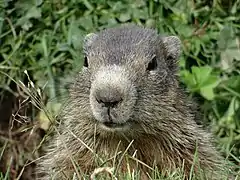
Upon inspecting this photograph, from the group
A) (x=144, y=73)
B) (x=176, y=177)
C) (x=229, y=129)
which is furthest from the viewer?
(x=229, y=129)

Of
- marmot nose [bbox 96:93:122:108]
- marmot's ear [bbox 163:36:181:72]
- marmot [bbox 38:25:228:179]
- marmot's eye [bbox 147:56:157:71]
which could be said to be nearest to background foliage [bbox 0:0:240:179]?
marmot's ear [bbox 163:36:181:72]

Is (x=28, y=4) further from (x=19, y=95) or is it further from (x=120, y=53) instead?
(x=120, y=53)

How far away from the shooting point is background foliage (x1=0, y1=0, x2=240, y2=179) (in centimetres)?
680

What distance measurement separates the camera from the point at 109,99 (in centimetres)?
473

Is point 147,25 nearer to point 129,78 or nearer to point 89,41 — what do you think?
point 89,41

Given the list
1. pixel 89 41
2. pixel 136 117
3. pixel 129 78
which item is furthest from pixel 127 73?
pixel 89 41

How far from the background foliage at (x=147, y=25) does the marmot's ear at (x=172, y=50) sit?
1.04 metres

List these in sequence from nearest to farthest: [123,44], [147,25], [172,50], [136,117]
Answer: [136,117], [123,44], [172,50], [147,25]

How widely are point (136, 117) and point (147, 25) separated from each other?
193 centimetres

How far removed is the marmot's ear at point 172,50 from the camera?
5.59m

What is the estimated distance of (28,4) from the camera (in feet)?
22.6

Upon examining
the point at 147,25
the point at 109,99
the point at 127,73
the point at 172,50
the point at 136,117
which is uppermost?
the point at 147,25

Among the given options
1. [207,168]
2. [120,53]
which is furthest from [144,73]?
[207,168]

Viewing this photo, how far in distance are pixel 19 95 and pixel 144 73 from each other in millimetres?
2293
